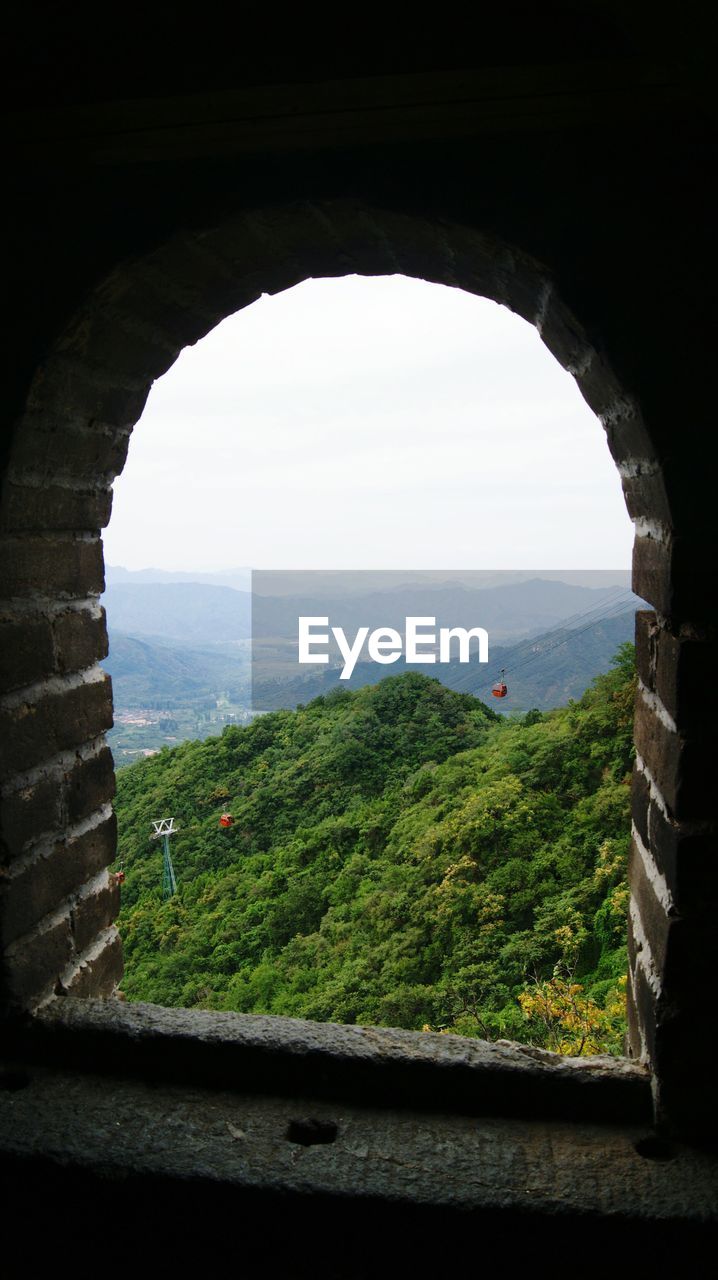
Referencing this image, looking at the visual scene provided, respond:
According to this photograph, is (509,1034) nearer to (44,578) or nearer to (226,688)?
(44,578)

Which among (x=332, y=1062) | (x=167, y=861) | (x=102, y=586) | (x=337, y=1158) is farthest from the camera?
(x=167, y=861)

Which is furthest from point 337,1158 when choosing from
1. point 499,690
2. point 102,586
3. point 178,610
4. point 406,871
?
point 178,610

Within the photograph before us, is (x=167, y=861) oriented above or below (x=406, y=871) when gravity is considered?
below

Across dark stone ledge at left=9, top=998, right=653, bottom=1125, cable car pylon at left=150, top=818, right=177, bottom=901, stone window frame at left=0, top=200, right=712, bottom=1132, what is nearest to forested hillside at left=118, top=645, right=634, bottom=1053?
cable car pylon at left=150, top=818, right=177, bottom=901

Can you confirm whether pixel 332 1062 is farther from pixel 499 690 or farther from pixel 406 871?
pixel 499 690

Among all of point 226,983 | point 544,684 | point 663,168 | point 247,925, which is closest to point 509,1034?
point 226,983

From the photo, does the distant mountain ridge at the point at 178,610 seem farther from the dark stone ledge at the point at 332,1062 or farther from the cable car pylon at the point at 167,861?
the dark stone ledge at the point at 332,1062

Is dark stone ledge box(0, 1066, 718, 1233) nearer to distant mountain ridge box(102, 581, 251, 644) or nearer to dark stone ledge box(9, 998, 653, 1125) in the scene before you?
dark stone ledge box(9, 998, 653, 1125)
